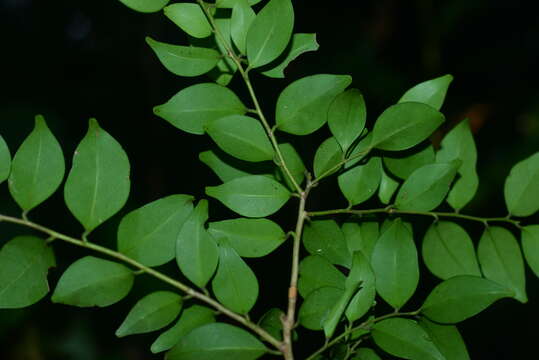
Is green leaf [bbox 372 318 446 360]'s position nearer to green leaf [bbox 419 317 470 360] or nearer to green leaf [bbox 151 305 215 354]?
green leaf [bbox 419 317 470 360]

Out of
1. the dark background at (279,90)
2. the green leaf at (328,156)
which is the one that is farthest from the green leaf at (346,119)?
the dark background at (279,90)

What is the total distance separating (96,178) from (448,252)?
389 mm

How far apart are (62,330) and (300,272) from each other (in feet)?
5.00

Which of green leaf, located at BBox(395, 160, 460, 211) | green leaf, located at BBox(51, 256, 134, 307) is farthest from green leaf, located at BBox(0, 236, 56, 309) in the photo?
green leaf, located at BBox(395, 160, 460, 211)

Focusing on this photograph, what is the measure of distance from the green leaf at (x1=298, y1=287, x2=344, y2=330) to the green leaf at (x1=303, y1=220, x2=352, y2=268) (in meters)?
0.05

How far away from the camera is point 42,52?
2.93 meters

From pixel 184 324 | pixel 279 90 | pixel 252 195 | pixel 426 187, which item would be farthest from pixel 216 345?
pixel 279 90

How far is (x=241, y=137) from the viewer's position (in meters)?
0.58

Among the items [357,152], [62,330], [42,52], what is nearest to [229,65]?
[357,152]

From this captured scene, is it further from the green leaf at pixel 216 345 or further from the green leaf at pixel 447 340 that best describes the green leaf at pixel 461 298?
the green leaf at pixel 216 345

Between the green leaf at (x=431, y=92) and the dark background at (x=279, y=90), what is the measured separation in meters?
0.69

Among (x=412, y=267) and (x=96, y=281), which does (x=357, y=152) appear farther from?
(x=96, y=281)

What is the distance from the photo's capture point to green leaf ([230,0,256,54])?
601 millimetres

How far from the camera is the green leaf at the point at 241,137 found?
22.5 inches
